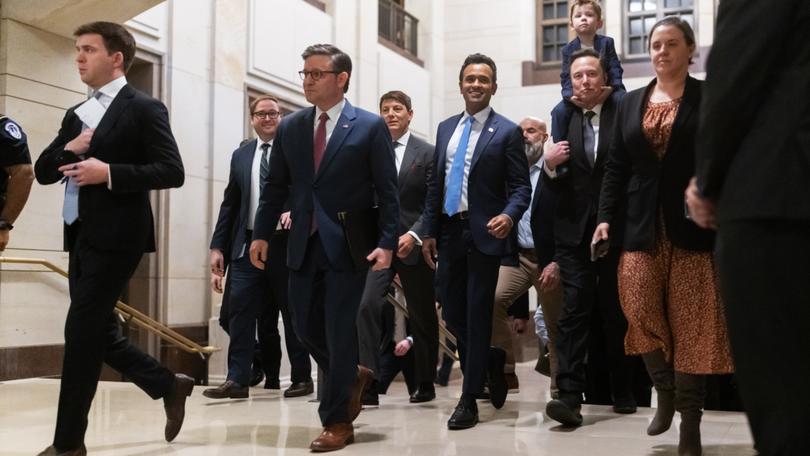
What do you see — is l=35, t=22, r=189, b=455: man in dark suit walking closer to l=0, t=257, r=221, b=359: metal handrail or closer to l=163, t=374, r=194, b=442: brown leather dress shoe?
l=163, t=374, r=194, b=442: brown leather dress shoe

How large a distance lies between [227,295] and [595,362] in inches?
105

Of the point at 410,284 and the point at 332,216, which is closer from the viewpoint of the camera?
the point at 332,216

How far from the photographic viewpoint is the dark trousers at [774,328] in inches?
60.9

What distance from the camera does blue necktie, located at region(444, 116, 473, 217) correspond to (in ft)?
16.1

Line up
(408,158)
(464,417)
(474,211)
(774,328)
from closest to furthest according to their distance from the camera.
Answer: (774,328)
(464,417)
(474,211)
(408,158)

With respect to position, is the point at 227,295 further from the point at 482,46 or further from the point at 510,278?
the point at 482,46

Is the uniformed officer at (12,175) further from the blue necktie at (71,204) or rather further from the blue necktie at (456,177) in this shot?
the blue necktie at (456,177)

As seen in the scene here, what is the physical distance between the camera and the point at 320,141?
4.22m

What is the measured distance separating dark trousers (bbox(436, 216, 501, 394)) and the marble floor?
13.3 inches

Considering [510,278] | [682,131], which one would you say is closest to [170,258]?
[510,278]

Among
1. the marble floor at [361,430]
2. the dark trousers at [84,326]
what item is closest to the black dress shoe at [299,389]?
the marble floor at [361,430]

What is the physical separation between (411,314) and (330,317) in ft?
6.01

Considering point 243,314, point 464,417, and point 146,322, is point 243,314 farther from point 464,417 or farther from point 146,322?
point 146,322

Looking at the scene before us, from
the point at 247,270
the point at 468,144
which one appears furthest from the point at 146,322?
the point at 468,144
